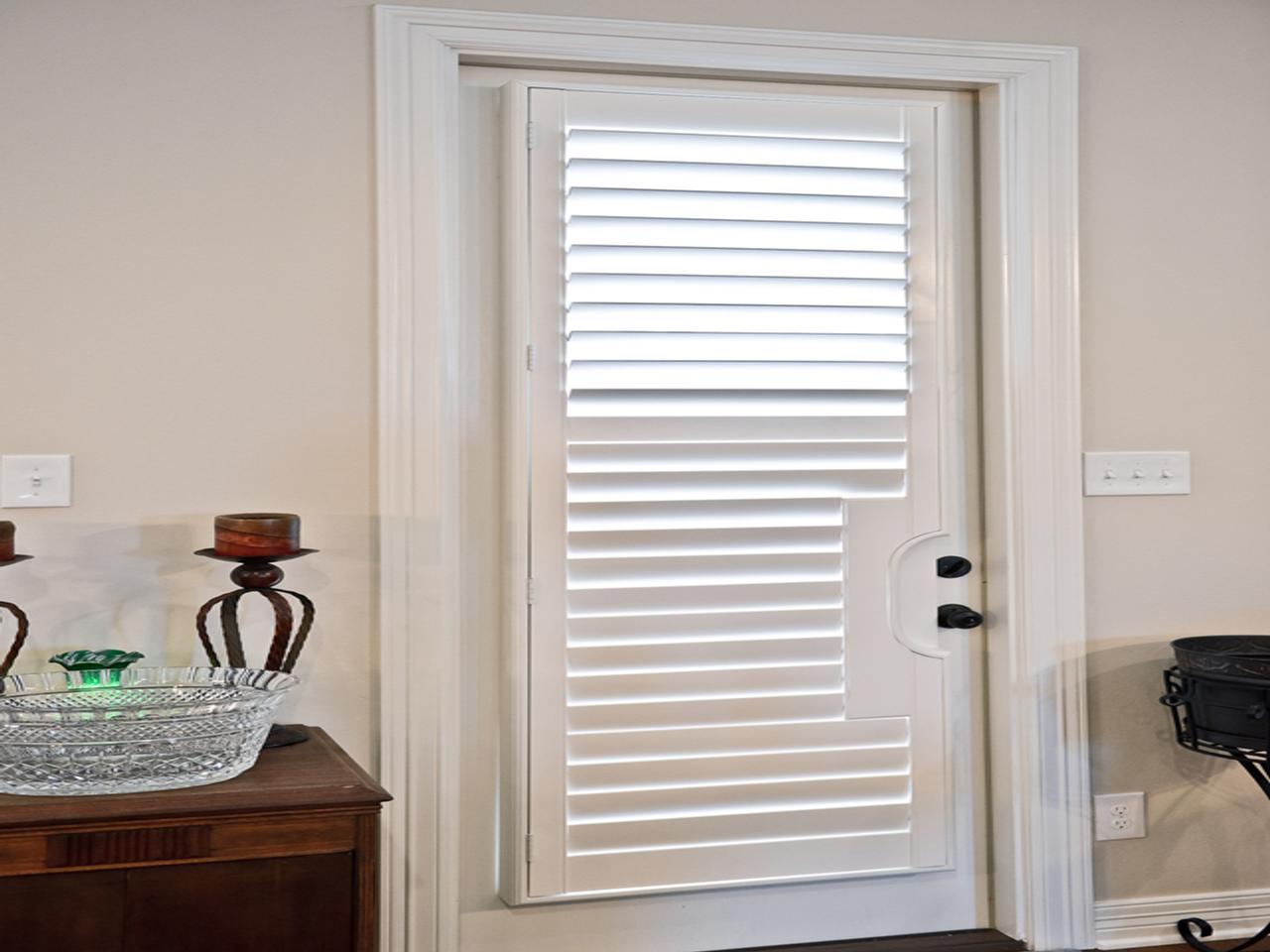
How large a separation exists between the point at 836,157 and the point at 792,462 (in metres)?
0.69

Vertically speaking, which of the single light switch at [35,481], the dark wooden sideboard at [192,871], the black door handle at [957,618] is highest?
the single light switch at [35,481]

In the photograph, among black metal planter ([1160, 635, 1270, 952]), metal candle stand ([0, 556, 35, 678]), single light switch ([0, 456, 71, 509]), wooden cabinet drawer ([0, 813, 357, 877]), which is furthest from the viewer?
black metal planter ([1160, 635, 1270, 952])

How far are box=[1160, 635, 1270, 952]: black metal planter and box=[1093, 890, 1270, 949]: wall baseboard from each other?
0.08m

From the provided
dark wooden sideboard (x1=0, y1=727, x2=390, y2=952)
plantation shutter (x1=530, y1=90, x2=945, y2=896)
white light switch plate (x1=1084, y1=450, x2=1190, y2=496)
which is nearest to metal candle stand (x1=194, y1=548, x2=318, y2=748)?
dark wooden sideboard (x1=0, y1=727, x2=390, y2=952)

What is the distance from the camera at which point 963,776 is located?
3.06m

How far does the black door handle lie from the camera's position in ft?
9.96

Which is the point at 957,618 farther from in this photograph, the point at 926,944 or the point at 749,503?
the point at 926,944

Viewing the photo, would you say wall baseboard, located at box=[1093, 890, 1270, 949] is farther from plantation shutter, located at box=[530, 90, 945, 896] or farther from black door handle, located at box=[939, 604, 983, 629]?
black door handle, located at box=[939, 604, 983, 629]

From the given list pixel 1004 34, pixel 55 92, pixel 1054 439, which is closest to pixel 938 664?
pixel 1054 439

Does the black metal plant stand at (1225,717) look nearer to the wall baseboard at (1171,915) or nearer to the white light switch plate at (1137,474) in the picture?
the wall baseboard at (1171,915)

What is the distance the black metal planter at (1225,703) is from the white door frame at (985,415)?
234mm

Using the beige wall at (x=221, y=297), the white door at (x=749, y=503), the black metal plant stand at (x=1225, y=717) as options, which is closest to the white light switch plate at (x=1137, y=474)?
the beige wall at (x=221, y=297)

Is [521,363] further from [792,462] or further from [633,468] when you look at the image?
[792,462]

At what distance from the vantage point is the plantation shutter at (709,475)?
2.87m
